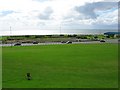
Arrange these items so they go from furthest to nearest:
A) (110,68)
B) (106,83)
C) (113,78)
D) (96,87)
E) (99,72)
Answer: (110,68), (99,72), (113,78), (106,83), (96,87)

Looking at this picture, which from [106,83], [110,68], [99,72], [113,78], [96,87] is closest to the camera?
→ [96,87]

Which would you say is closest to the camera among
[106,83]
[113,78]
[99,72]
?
[106,83]

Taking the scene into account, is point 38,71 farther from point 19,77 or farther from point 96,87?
point 96,87

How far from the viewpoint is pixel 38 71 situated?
58.3 feet

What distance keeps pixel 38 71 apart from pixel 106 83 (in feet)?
17.8

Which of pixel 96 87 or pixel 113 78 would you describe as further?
pixel 113 78

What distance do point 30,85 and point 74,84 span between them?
2231mm

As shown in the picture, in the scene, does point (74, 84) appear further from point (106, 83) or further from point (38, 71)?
point (38, 71)

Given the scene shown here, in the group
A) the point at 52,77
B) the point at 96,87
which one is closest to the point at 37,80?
the point at 52,77

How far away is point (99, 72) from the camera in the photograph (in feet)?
56.5

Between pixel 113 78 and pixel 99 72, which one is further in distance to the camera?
pixel 99 72

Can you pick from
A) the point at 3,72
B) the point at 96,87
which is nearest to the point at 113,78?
the point at 96,87

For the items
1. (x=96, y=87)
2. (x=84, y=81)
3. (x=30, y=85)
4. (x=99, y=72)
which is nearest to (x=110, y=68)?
(x=99, y=72)

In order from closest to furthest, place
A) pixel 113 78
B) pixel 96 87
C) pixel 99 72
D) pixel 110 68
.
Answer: pixel 96 87
pixel 113 78
pixel 99 72
pixel 110 68
